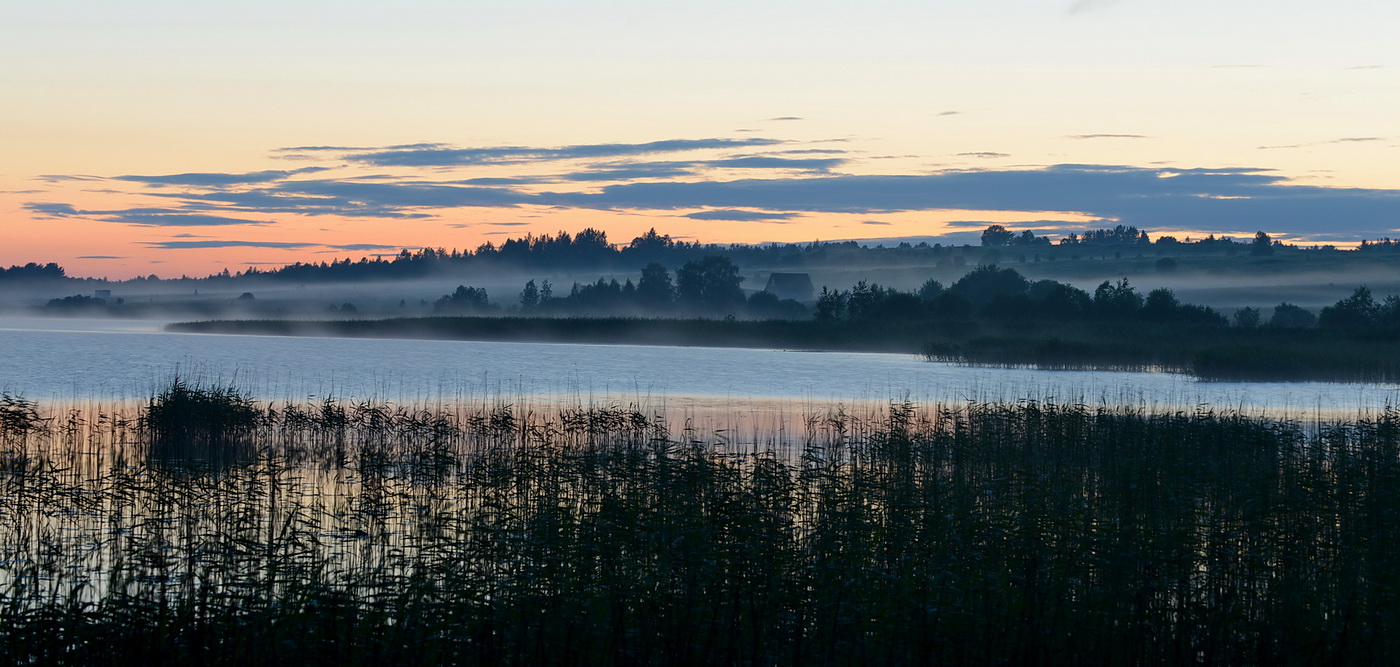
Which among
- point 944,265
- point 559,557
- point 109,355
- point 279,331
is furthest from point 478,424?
point 944,265

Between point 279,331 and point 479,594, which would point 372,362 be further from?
point 279,331

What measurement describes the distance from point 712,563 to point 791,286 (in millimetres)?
177773

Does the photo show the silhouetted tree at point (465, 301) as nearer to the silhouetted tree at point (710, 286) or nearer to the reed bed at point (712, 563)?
the silhouetted tree at point (710, 286)

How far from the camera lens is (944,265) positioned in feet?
629

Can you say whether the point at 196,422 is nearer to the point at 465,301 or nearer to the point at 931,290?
the point at 931,290

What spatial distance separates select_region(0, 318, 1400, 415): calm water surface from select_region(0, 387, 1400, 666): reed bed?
11.5 m

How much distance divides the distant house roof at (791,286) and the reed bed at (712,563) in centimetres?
16662

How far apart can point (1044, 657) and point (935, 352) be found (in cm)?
5614

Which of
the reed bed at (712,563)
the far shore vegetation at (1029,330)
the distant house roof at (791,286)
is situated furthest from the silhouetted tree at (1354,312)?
the distant house roof at (791,286)

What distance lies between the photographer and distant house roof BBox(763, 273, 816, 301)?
185750 mm

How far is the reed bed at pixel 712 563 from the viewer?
8.55 meters

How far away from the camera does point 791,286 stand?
615ft

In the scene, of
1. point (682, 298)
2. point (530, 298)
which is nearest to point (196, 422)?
point (682, 298)

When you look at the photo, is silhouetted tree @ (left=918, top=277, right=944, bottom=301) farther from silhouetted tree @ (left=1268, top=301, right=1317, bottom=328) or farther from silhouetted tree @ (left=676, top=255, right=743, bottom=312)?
silhouetted tree @ (left=676, top=255, right=743, bottom=312)
